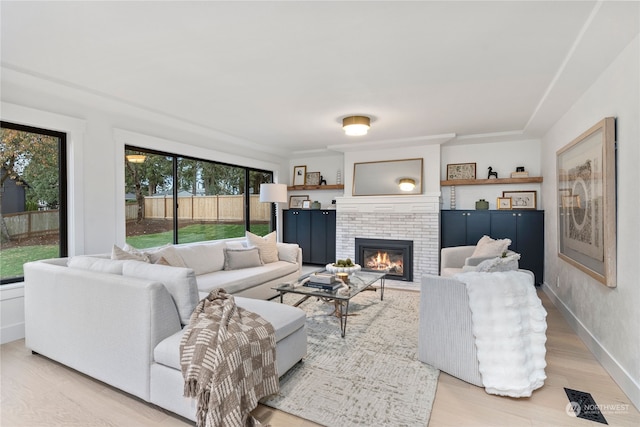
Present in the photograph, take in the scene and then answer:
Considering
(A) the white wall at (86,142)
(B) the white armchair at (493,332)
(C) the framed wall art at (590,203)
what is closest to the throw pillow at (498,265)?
(B) the white armchair at (493,332)

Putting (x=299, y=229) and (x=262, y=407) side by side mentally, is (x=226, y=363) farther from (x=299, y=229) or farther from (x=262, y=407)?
(x=299, y=229)

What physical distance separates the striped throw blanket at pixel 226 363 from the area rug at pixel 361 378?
28cm

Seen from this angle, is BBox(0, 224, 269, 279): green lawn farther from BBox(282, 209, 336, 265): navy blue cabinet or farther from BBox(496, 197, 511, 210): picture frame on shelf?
BBox(496, 197, 511, 210): picture frame on shelf

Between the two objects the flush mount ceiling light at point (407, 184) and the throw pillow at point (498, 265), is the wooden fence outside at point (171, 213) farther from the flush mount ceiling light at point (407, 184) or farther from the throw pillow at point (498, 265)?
the throw pillow at point (498, 265)

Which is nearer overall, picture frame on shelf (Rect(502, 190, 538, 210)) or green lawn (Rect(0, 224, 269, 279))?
green lawn (Rect(0, 224, 269, 279))

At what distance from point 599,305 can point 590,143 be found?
4.49 feet

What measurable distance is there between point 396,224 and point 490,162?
1.90 metres

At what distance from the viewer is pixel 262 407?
6.68ft

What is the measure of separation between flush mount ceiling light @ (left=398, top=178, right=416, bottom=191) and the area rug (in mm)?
2721

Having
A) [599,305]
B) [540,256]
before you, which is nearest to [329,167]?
[540,256]

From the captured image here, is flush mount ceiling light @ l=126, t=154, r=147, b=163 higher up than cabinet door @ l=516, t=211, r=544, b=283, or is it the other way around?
flush mount ceiling light @ l=126, t=154, r=147, b=163

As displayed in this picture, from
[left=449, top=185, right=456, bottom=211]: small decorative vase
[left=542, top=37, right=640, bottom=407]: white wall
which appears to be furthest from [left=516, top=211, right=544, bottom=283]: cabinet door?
[left=542, top=37, right=640, bottom=407]: white wall

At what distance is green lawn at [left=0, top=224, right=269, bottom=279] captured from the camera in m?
3.17

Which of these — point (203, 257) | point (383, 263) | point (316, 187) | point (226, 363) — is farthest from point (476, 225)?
point (226, 363)
